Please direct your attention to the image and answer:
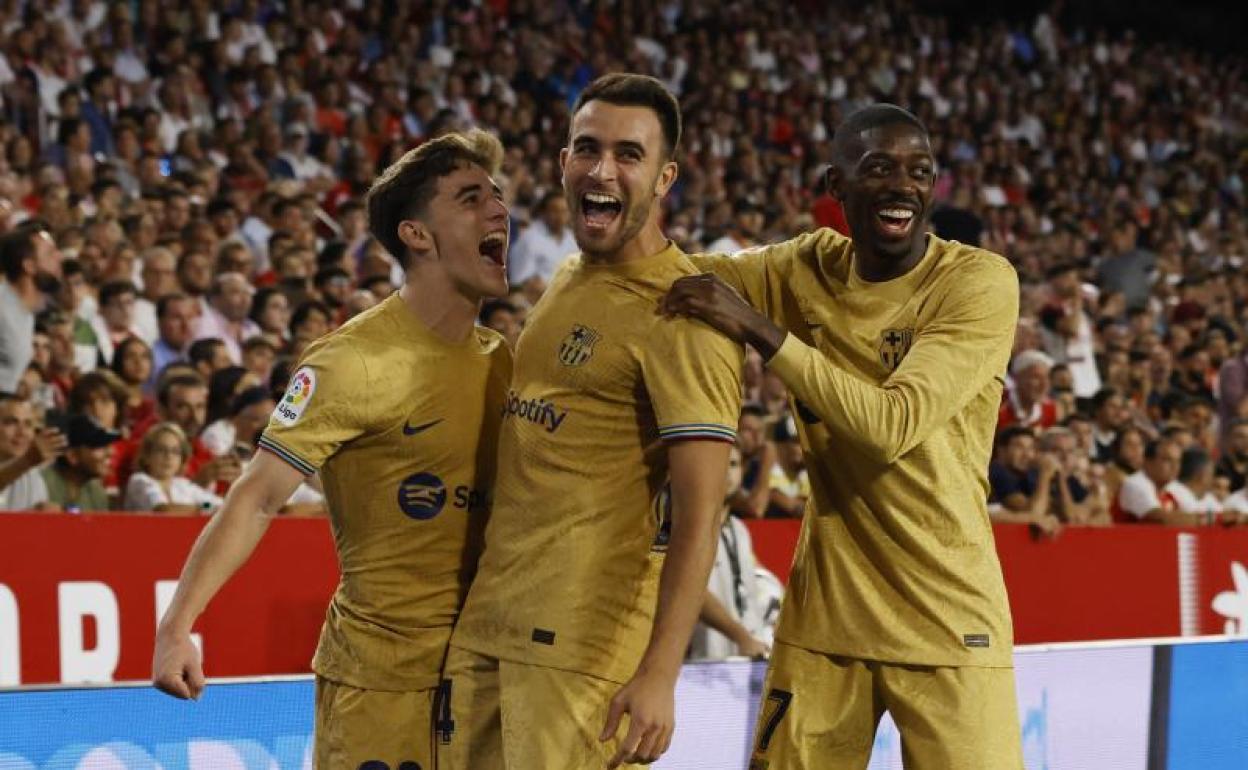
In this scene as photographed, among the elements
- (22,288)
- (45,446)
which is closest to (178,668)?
(45,446)

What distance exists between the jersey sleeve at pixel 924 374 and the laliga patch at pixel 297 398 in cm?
94

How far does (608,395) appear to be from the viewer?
12.2 ft

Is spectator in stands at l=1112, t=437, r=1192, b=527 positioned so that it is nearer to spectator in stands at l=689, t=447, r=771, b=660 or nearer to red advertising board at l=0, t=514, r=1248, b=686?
red advertising board at l=0, t=514, r=1248, b=686

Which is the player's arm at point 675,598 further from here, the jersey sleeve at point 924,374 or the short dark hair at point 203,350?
the short dark hair at point 203,350

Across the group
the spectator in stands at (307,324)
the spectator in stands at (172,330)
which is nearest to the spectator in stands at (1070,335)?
the spectator in stands at (307,324)

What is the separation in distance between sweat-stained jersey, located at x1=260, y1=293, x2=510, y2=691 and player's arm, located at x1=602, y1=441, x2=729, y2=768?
58cm

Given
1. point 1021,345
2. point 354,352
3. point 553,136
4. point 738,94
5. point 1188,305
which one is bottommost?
point 354,352

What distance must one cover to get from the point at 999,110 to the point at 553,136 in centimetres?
794

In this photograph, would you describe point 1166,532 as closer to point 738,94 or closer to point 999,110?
point 738,94

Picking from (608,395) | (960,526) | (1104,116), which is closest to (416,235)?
(608,395)

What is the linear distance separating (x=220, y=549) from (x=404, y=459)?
1.52ft

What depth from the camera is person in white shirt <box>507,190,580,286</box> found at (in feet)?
40.5

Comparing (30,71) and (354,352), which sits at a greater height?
(30,71)

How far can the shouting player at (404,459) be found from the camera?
390 cm
